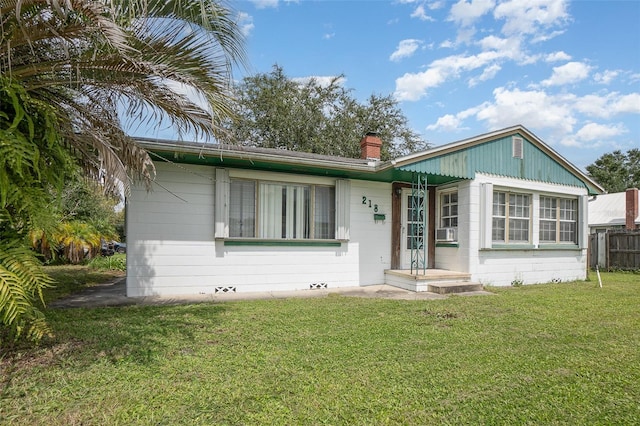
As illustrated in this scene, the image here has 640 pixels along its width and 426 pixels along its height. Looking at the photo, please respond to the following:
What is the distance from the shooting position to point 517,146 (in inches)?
382

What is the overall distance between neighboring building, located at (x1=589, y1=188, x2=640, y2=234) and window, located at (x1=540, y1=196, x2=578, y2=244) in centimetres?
801

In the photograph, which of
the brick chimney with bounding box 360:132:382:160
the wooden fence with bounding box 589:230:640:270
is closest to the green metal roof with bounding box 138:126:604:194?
the brick chimney with bounding box 360:132:382:160

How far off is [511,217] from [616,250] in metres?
8.48

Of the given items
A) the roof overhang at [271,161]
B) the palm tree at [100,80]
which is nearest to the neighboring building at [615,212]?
the roof overhang at [271,161]

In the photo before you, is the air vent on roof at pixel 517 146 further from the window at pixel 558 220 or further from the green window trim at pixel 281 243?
the green window trim at pixel 281 243

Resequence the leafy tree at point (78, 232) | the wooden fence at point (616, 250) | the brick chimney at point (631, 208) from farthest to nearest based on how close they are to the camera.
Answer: the brick chimney at point (631, 208), the wooden fence at point (616, 250), the leafy tree at point (78, 232)

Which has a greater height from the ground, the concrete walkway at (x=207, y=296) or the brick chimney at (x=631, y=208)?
the brick chimney at (x=631, y=208)

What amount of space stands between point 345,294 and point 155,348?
457cm

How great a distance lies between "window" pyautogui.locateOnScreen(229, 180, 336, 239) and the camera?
8.05 metres

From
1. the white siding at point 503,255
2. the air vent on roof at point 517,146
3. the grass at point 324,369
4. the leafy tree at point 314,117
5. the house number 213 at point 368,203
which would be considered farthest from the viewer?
the leafy tree at point 314,117

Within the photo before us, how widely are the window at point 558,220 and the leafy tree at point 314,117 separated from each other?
40.3ft

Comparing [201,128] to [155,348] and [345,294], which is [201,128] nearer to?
[155,348]

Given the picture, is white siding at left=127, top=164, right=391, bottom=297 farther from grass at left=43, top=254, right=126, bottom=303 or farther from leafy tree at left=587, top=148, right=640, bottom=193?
leafy tree at left=587, top=148, right=640, bottom=193

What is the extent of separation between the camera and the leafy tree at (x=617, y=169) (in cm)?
3875
